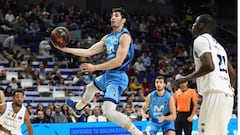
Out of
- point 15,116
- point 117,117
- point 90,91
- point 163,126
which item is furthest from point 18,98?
point 163,126

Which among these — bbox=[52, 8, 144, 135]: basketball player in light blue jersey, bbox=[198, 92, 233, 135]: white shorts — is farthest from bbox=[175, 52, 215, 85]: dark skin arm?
bbox=[52, 8, 144, 135]: basketball player in light blue jersey

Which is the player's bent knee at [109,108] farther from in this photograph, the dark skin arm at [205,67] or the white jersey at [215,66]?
the dark skin arm at [205,67]

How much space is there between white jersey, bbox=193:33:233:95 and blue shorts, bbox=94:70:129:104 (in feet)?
6.67

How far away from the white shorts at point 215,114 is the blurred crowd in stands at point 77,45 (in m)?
7.75

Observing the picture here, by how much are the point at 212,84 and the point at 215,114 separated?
1.05 ft

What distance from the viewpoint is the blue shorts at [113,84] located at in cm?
777

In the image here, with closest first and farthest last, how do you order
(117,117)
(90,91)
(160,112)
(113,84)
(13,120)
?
(117,117), (113,84), (90,91), (13,120), (160,112)

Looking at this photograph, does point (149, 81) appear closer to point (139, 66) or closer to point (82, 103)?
point (139, 66)

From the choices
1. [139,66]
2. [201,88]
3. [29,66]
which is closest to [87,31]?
[139,66]

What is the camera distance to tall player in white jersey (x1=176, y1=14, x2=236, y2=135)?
5.78 meters

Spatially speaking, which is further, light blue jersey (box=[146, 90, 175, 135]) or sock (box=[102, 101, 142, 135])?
light blue jersey (box=[146, 90, 175, 135])

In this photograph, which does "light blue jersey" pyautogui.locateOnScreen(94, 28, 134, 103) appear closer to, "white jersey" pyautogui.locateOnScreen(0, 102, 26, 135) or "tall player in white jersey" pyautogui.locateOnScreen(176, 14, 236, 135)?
"white jersey" pyautogui.locateOnScreen(0, 102, 26, 135)

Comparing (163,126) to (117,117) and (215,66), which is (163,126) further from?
(215,66)

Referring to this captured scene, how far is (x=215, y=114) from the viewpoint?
19.1 ft
